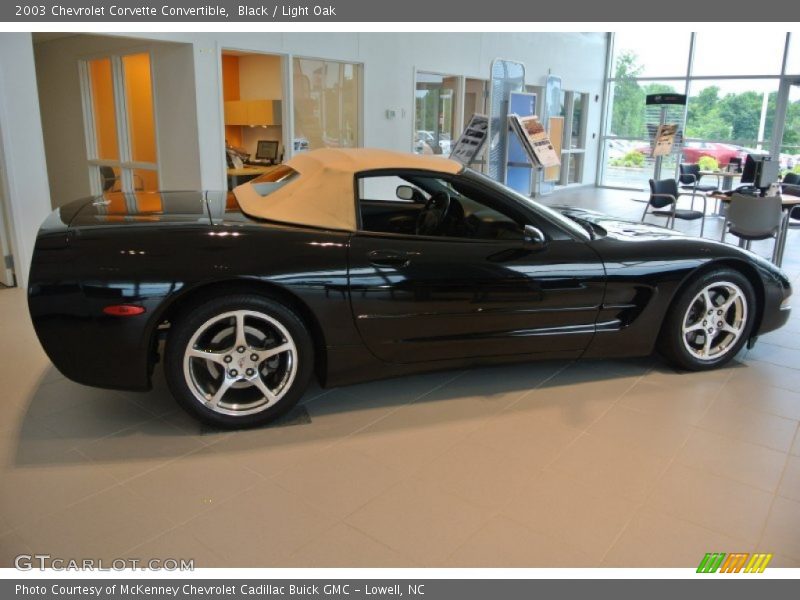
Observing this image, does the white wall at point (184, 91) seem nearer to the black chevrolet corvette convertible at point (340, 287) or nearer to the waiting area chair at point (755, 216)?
the black chevrolet corvette convertible at point (340, 287)

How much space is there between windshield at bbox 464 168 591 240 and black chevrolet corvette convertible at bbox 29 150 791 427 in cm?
1

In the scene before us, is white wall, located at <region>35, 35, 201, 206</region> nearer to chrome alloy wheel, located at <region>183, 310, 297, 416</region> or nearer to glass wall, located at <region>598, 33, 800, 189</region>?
chrome alloy wheel, located at <region>183, 310, 297, 416</region>

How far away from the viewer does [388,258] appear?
2.93 meters

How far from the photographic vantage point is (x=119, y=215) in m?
2.89

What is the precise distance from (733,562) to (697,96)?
49.4 ft

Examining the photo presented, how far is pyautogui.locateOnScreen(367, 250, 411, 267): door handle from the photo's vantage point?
2904mm

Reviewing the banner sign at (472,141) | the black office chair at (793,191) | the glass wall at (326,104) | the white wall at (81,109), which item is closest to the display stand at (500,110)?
the banner sign at (472,141)

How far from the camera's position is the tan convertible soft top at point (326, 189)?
2965 mm

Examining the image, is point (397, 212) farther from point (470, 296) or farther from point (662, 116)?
point (662, 116)

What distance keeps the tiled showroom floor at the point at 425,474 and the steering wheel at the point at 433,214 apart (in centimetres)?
84

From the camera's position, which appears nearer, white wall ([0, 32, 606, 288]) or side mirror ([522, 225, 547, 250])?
side mirror ([522, 225, 547, 250])

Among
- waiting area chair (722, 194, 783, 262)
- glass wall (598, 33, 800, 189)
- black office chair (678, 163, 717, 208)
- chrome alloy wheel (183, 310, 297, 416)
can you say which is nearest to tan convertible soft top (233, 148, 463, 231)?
chrome alloy wheel (183, 310, 297, 416)

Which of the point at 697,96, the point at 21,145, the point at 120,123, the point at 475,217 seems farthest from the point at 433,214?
the point at 697,96

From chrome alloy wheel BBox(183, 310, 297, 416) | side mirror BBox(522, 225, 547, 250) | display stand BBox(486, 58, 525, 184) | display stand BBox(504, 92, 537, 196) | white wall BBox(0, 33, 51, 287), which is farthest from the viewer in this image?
display stand BBox(504, 92, 537, 196)
